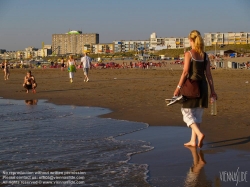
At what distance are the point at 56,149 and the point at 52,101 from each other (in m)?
7.37

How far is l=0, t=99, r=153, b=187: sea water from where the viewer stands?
180 inches

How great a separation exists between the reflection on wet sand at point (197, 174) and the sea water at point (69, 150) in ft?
1.44

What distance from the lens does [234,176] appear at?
14.4ft

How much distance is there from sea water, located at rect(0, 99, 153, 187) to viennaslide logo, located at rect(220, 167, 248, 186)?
77 cm

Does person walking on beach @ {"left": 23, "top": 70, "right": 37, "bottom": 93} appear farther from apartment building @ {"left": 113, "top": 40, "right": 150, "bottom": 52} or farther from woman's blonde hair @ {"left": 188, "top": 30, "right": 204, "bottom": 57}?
apartment building @ {"left": 113, "top": 40, "right": 150, "bottom": 52}

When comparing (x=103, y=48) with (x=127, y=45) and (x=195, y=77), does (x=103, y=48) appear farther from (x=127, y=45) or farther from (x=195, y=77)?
(x=195, y=77)

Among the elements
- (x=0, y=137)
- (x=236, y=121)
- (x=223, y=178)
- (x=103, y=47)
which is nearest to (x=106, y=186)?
(x=223, y=178)

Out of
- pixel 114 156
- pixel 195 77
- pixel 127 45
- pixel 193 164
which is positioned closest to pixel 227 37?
pixel 127 45

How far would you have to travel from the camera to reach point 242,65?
41.3 meters

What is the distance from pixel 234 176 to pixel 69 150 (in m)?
2.35

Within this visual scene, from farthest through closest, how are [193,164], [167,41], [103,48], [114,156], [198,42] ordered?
[103,48] < [167,41] < [198,42] < [114,156] < [193,164]

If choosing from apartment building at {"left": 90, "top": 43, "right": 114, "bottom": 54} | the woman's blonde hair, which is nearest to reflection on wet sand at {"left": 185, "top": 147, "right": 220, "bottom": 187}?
the woman's blonde hair

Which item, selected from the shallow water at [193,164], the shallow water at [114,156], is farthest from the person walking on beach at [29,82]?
the shallow water at [193,164]

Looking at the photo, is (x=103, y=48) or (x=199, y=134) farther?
(x=103, y=48)
